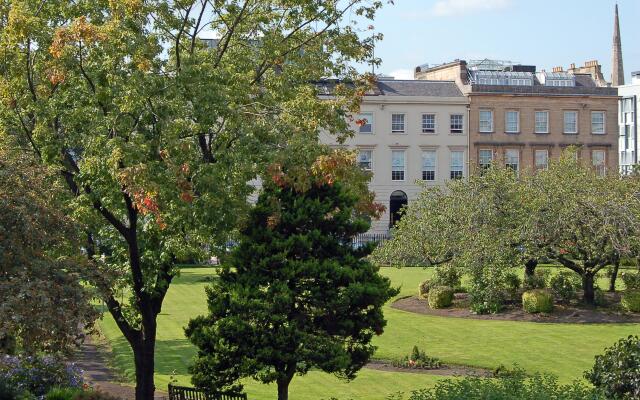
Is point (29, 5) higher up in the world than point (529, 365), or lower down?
higher up

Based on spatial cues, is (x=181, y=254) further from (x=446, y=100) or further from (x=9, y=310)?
(x=446, y=100)

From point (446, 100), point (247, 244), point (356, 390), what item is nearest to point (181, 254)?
point (247, 244)

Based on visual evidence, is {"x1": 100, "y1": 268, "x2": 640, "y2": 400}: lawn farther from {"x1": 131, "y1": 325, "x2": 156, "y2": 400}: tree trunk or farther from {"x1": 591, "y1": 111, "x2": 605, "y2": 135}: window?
{"x1": 591, "y1": 111, "x2": 605, "y2": 135}: window

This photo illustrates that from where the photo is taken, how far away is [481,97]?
68.8 m

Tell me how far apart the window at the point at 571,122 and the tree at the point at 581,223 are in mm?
36138

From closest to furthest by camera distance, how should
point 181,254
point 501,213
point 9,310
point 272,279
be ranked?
1. point 9,310
2. point 181,254
3. point 272,279
4. point 501,213

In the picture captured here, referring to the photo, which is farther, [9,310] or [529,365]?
[529,365]

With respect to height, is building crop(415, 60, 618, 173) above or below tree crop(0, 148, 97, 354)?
above

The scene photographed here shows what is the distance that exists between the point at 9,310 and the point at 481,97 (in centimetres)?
5929

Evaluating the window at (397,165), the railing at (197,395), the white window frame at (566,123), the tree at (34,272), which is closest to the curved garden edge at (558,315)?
the railing at (197,395)

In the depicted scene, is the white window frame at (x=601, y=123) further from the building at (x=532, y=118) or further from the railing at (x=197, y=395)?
the railing at (x=197, y=395)

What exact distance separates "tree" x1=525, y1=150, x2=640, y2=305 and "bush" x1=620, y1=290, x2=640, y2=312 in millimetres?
1496

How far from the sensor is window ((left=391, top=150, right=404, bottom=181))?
226 feet

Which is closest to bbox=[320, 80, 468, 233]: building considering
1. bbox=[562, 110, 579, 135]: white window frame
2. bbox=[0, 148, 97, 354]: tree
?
bbox=[562, 110, 579, 135]: white window frame
